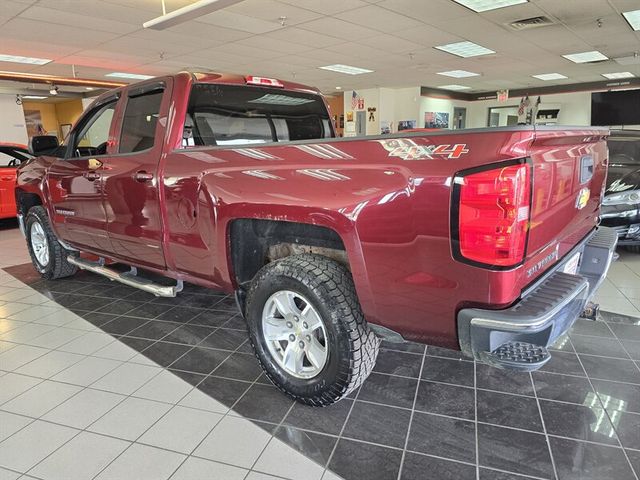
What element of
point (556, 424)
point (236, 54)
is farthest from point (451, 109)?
point (556, 424)

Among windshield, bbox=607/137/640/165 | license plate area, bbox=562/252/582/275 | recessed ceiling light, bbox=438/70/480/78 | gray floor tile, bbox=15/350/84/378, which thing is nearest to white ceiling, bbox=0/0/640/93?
recessed ceiling light, bbox=438/70/480/78

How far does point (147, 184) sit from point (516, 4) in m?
6.31

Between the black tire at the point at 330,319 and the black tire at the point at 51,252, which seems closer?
the black tire at the point at 330,319

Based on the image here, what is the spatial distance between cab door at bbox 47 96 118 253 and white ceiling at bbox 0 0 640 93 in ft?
10.6

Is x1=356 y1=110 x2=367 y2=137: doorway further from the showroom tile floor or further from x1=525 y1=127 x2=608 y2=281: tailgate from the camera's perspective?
x1=525 y1=127 x2=608 y2=281: tailgate

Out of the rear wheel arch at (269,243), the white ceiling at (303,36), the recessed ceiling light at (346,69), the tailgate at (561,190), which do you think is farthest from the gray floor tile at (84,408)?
the recessed ceiling light at (346,69)

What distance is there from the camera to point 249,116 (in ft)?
9.84

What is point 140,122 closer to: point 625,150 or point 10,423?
point 10,423

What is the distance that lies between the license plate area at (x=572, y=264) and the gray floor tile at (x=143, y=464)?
194 centimetres

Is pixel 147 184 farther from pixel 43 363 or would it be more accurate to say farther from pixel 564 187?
pixel 564 187

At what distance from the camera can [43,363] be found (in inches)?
110

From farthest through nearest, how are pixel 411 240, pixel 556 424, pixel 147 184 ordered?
pixel 147 184 → pixel 556 424 → pixel 411 240

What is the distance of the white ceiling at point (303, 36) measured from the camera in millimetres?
6438

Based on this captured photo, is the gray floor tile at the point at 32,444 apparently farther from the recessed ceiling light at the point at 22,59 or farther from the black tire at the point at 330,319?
the recessed ceiling light at the point at 22,59
